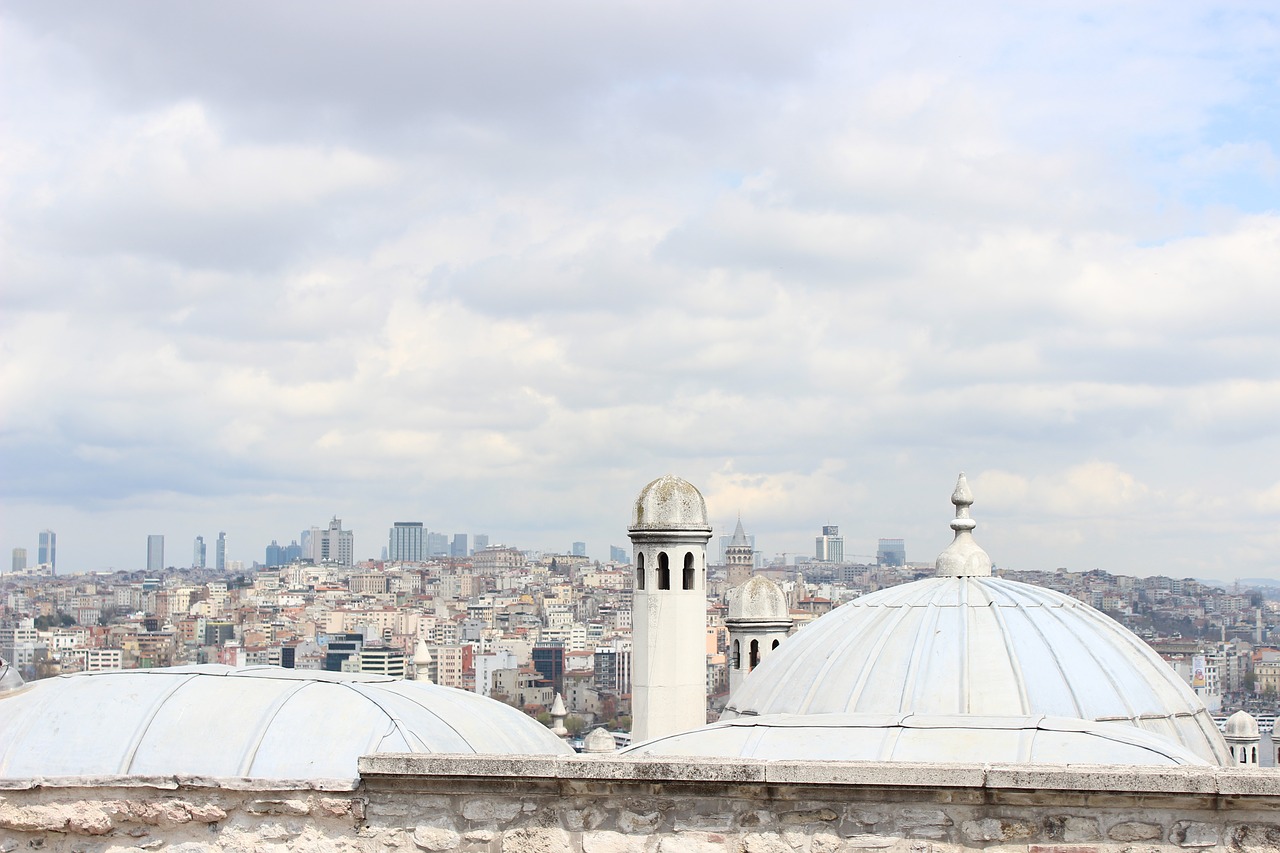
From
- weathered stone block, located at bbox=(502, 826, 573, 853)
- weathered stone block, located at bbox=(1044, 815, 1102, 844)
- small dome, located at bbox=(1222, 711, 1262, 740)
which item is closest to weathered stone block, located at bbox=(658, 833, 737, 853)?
weathered stone block, located at bbox=(502, 826, 573, 853)

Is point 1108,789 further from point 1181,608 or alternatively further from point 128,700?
point 1181,608

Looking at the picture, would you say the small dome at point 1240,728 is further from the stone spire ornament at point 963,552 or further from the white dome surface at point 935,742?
the white dome surface at point 935,742

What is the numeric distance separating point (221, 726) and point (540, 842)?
1.59 meters

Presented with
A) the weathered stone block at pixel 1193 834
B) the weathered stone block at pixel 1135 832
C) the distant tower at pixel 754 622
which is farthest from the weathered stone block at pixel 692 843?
the distant tower at pixel 754 622

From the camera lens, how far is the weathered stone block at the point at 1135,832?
14.9 ft

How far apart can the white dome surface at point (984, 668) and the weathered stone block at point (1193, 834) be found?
6.58 meters

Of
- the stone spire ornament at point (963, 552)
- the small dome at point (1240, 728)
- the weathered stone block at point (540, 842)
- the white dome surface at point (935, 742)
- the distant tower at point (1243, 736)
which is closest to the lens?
the weathered stone block at point (540, 842)

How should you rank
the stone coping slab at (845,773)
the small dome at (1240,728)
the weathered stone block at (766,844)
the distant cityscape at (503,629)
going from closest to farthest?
1. the stone coping slab at (845,773)
2. the weathered stone block at (766,844)
3. the small dome at (1240,728)
4. the distant cityscape at (503,629)

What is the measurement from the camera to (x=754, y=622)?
789 inches

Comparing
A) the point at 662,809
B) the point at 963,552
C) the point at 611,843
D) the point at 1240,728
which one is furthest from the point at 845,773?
the point at 1240,728

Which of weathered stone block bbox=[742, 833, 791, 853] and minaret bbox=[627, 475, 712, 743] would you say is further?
minaret bbox=[627, 475, 712, 743]

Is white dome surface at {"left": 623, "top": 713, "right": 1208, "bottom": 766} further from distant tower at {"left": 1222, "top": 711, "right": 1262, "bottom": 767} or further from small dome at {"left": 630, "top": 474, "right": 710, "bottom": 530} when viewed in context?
distant tower at {"left": 1222, "top": 711, "right": 1262, "bottom": 767}

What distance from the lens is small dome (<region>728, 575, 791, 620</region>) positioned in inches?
793

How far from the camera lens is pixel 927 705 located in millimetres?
11539
